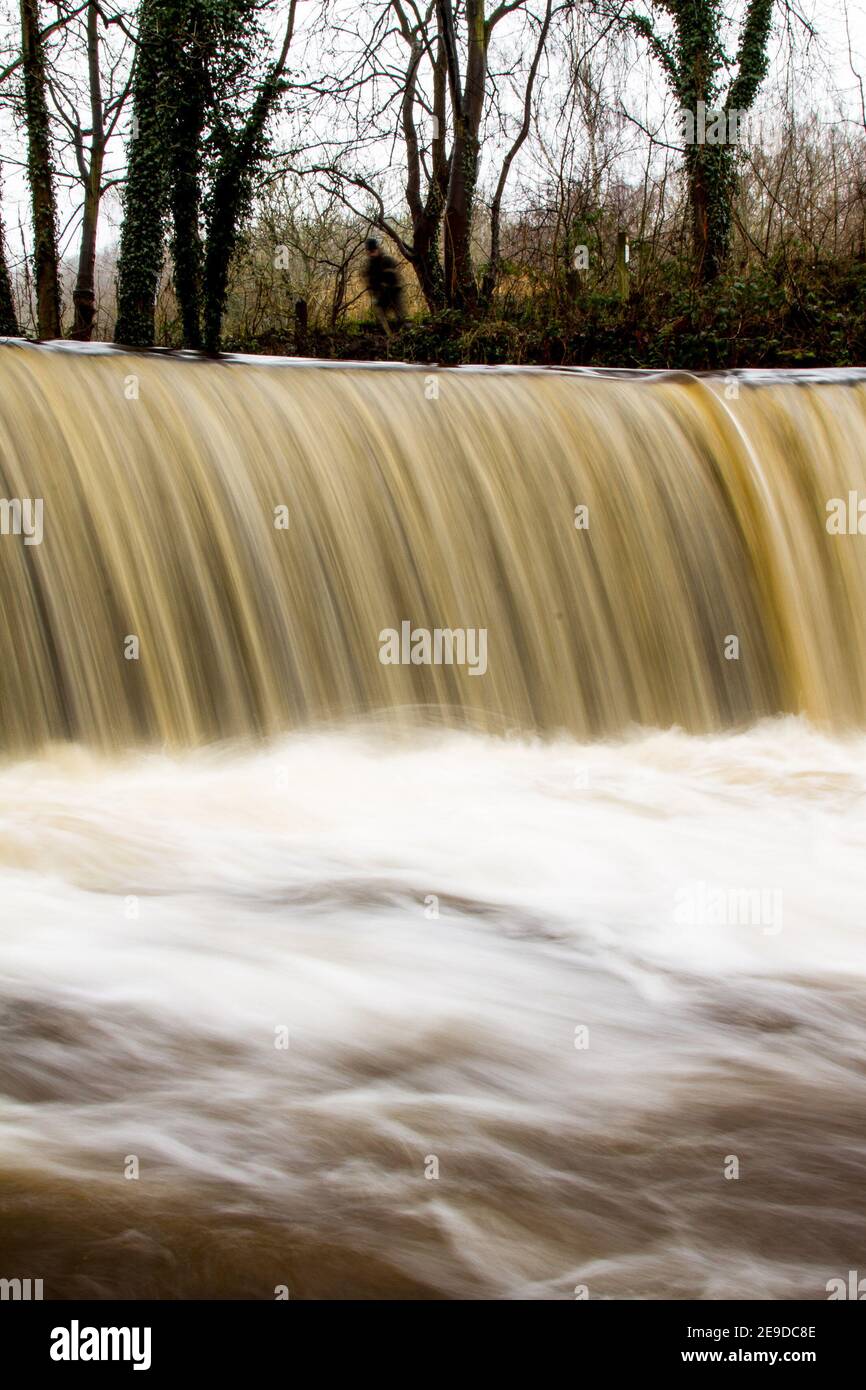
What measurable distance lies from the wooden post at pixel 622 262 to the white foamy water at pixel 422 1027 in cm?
915

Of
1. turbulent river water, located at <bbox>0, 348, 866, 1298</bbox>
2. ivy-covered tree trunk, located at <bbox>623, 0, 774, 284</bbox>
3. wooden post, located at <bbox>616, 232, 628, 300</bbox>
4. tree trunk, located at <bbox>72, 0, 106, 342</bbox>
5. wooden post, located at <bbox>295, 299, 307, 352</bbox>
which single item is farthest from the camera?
tree trunk, located at <bbox>72, 0, 106, 342</bbox>

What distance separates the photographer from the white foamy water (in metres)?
2.58

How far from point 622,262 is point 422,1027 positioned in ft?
40.2

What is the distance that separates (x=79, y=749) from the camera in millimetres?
5625

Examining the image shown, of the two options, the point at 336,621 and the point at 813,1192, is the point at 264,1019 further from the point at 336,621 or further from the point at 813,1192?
the point at 336,621

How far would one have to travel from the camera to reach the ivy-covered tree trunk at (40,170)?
14.7m

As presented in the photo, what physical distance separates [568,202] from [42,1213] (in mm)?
15160

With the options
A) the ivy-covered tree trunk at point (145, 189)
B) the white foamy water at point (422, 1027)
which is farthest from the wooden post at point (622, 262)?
the white foamy water at point (422, 1027)

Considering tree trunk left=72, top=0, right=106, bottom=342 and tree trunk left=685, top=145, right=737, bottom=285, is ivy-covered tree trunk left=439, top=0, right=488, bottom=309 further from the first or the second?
tree trunk left=72, top=0, right=106, bottom=342

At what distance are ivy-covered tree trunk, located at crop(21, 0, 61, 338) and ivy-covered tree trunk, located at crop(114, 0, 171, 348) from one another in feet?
3.85

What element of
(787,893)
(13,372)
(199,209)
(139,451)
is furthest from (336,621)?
(199,209)

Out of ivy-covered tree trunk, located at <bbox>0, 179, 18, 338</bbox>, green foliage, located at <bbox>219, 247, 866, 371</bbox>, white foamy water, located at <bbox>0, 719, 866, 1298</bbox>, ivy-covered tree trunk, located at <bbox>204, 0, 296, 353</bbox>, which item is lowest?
white foamy water, located at <bbox>0, 719, 866, 1298</bbox>

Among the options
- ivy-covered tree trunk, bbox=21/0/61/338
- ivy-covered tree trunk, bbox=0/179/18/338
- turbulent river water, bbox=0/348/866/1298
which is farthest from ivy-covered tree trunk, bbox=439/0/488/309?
turbulent river water, bbox=0/348/866/1298

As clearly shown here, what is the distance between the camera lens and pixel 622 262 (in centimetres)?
1430
